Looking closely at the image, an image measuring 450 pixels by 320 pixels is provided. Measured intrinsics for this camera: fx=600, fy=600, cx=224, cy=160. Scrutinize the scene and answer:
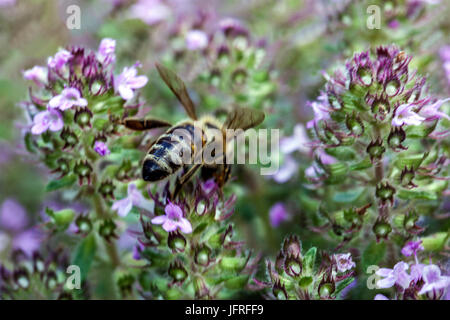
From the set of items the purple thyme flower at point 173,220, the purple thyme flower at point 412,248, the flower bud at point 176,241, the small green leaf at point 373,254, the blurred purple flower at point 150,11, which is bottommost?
the small green leaf at point 373,254

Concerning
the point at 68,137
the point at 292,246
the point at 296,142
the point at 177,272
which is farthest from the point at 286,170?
the point at 68,137

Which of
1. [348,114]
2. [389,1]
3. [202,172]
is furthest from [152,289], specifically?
[389,1]

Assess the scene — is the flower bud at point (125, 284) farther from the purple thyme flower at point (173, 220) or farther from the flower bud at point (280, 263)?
the flower bud at point (280, 263)

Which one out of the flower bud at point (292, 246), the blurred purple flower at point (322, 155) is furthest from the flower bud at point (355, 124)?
the flower bud at point (292, 246)

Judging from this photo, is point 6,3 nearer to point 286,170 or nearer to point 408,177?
point 286,170

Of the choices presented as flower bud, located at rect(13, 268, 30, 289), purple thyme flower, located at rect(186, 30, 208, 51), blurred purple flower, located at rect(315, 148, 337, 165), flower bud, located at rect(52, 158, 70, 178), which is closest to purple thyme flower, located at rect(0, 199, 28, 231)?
flower bud, located at rect(13, 268, 30, 289)

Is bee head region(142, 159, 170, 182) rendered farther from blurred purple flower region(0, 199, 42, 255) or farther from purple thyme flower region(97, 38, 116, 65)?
blurred purple flower region(0, 199, 42, 255)
